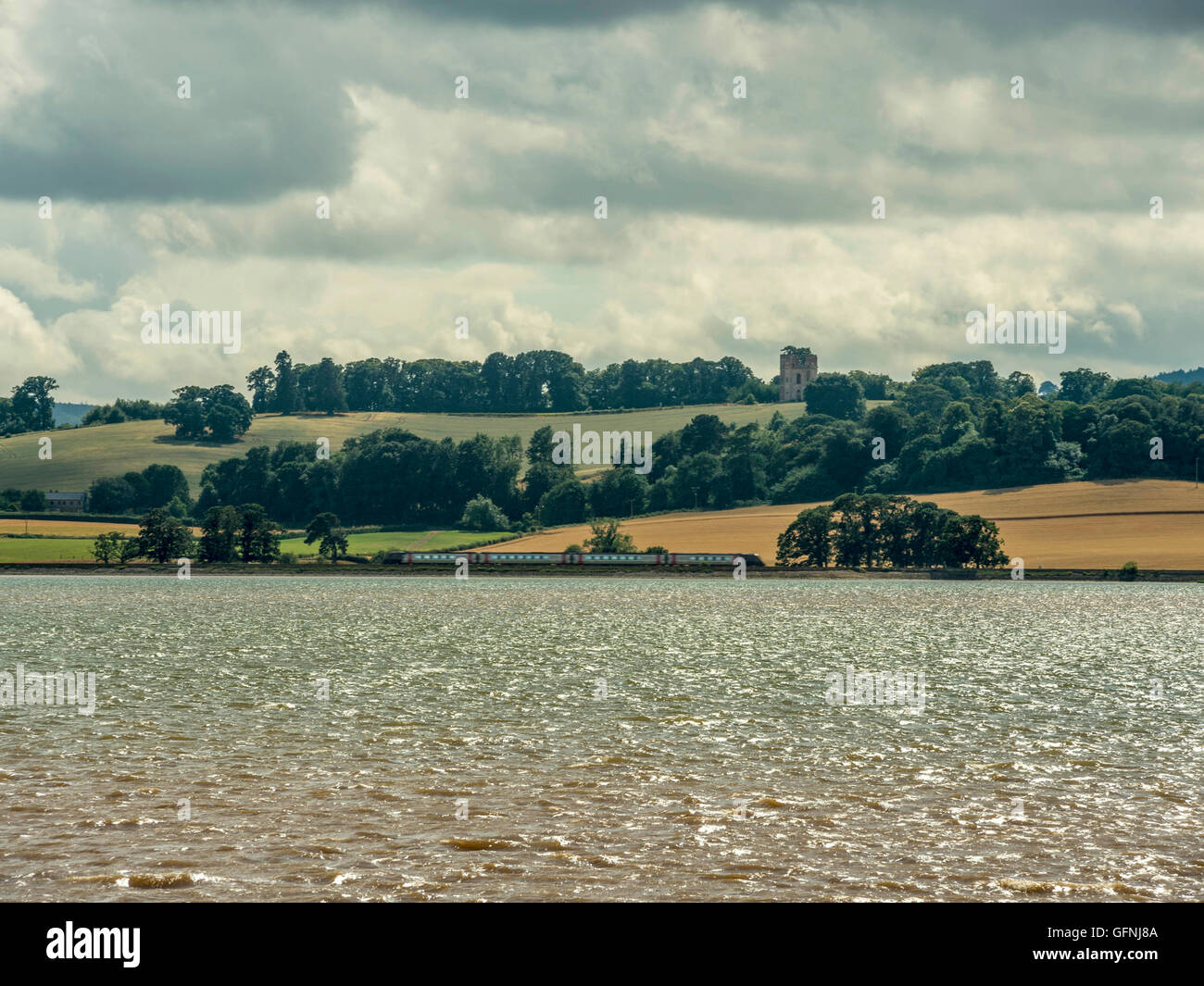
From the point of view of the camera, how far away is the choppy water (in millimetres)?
19516

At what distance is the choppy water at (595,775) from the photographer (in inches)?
768

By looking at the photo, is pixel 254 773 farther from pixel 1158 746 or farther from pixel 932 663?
pixel 932 663

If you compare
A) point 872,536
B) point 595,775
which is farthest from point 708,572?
point 595,775

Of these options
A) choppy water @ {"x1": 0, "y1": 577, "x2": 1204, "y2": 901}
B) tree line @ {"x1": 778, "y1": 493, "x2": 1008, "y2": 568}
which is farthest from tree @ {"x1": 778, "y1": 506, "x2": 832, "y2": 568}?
choppy water @ {"x1": 0, "y1": 577, "x2": 1204, "y2": 901}

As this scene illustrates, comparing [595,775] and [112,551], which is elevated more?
[595,775]

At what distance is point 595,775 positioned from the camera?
27844 millimetres

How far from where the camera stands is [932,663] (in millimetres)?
59250

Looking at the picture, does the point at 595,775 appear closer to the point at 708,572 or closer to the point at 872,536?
the point at 708,572
